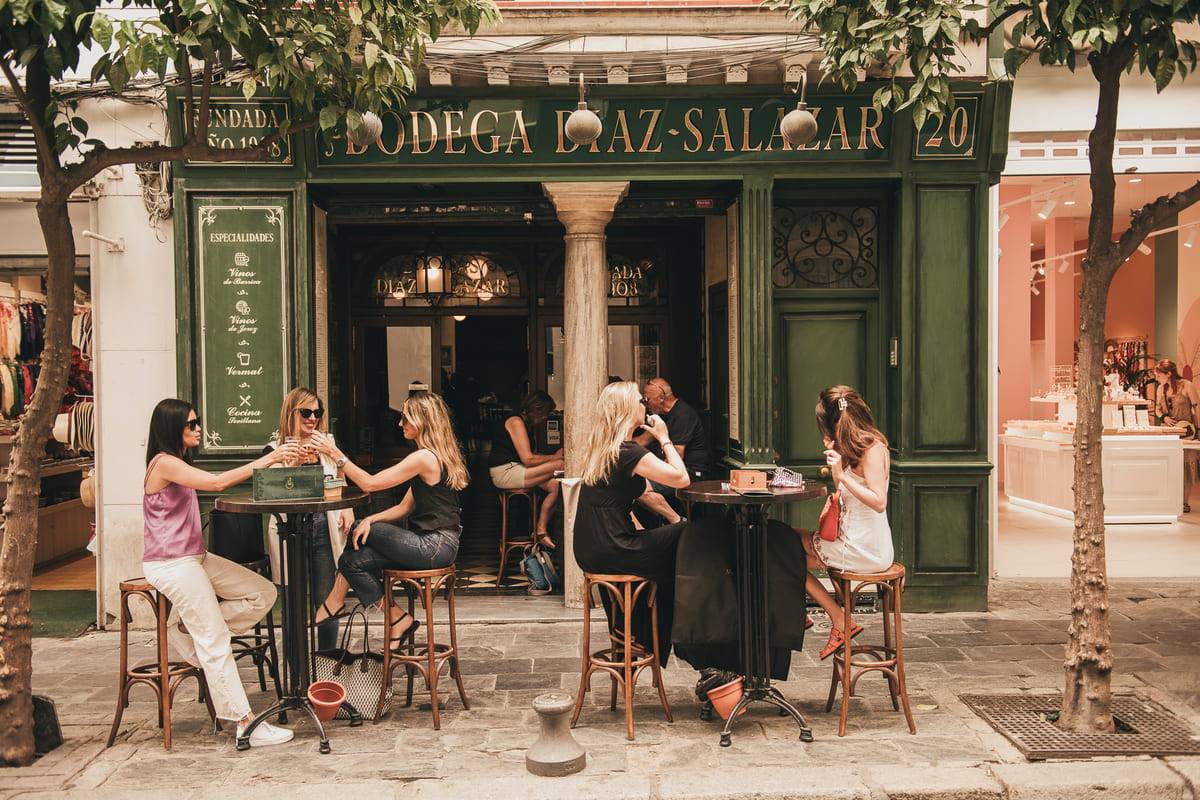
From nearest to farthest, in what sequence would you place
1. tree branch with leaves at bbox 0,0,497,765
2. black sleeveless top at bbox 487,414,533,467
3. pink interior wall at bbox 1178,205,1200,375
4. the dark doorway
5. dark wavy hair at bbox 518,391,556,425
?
tree branch with leaves at bbox 0,0,497,765, black sleeveless top at bbox 487,414,533,467, dark wavy hair at bbox 518,391,556,425, the dark doorway, pink interior wall at bbox 1178,205,1200,375

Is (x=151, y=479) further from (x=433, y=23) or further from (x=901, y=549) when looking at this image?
(x=901, y=549)

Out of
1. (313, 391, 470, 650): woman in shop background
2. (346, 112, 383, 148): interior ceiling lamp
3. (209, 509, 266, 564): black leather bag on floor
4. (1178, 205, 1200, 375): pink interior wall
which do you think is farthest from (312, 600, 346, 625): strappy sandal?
(1178, 205, 1200, 375): pink interior wall

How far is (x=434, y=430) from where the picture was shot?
18.7 ft

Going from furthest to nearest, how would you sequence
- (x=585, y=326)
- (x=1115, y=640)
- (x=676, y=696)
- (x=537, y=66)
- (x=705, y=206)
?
1. (x=705, y=206)
2. (x=585, y=326)
3. (x=537, y=66)
4. (x=1115, y=640)
5. (x=676, y=696)

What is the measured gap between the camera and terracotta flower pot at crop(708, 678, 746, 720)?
17.0 ft

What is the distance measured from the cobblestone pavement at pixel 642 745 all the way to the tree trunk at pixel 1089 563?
0.39m

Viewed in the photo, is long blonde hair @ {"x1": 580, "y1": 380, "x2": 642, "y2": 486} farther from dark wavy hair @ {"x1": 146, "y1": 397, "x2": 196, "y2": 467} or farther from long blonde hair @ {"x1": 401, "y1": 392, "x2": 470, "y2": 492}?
dark wavy hair @ {"x1": 146, "y1": 397, "x2": 196, "y2": 467}

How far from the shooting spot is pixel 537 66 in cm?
731

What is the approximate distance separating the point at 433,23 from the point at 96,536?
4575 millimetres

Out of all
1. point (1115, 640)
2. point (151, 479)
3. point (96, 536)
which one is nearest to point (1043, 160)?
point (1115, 640)

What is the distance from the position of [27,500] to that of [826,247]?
5.84 m

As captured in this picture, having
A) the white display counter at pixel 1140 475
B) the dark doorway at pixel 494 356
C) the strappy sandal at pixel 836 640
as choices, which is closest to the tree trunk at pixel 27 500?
the strappy sandal at pixel 836 640

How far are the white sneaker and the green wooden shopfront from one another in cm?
275

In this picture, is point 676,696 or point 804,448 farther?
point 804,448
